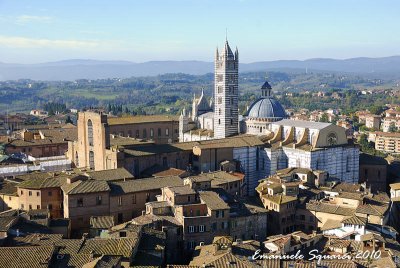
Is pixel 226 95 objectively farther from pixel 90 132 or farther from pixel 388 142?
pixel 388 142

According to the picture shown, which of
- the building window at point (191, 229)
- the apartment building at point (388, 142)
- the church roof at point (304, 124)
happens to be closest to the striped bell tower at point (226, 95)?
the church roof at point (304, 124)

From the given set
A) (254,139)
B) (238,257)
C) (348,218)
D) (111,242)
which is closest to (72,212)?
(111,242)

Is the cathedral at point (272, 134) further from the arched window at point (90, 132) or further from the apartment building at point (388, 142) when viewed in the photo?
the apartment building at point (388, 142)

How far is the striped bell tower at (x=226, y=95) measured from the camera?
66812mm

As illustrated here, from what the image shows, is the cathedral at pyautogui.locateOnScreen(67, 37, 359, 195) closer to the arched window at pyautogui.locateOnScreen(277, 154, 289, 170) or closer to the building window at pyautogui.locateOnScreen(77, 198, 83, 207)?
the arched window at pyautogui.locateOnScreen(277, 154, 289, 170)

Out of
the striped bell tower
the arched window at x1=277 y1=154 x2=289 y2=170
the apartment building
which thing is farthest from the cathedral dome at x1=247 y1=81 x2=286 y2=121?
the apartment building

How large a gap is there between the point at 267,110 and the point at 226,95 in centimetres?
519

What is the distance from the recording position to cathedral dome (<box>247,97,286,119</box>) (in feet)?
219

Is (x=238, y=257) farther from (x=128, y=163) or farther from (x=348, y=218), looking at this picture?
Answer: (x=128, y=163)

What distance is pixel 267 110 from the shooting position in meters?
67.1

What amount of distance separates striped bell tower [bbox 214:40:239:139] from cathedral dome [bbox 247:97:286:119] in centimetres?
227

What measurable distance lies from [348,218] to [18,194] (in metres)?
25.4

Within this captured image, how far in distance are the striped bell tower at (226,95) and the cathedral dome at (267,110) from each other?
227 centimetres

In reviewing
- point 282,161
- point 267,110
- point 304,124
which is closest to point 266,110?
point 267,110
